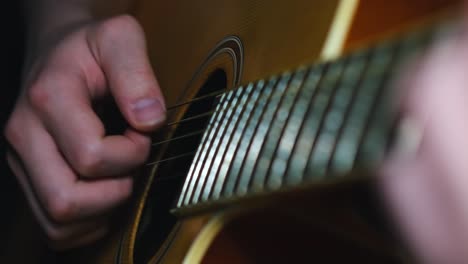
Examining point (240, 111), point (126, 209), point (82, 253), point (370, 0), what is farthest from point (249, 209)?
point (82, 253)

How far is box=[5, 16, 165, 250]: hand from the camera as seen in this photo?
2.16ft

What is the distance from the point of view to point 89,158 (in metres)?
0.65

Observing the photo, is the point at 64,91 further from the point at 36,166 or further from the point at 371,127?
the point at 371,127

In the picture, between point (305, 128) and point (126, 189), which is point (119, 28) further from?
point (305, 128)

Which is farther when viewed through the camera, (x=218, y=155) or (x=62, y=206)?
(x=62, y=206)

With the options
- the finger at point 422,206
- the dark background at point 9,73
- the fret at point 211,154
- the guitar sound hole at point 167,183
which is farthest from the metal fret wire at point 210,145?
the dark background at point 9,73

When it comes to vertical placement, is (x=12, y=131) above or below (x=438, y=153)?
below

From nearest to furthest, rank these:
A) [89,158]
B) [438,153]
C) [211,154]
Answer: [438,153] → [211,154] → [89,158]

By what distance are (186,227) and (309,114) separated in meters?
0.24

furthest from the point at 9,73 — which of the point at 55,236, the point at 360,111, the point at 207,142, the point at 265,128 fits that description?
the point at 360,111

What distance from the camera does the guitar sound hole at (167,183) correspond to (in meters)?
0.68

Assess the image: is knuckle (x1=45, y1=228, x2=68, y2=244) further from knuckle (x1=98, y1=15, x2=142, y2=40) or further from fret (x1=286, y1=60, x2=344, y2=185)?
fret (x1=286, y1=60, x2=344, y2=185)

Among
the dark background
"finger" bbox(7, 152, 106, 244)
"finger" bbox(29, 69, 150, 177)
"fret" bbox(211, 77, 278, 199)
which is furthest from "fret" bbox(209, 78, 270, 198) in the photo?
the dark background

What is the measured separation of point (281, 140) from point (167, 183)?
1.01ft
